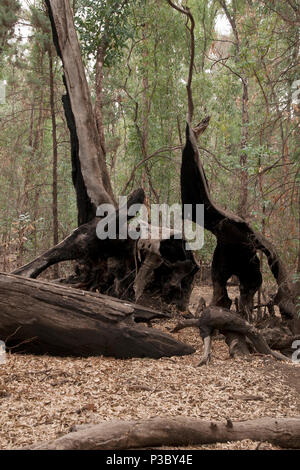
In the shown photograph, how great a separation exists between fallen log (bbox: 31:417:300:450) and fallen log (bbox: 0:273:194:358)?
186 cm

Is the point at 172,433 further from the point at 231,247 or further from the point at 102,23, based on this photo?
the point at 102,23

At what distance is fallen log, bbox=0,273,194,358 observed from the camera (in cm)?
458

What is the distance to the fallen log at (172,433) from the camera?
8.61 feet

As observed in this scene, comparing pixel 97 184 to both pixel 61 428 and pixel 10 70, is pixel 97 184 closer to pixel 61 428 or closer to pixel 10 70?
pixel 61 428

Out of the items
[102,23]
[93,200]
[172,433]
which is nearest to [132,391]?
[172,433]

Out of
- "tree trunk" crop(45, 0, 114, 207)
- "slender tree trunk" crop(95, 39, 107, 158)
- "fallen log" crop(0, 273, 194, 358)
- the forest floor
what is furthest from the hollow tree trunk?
the forest floor

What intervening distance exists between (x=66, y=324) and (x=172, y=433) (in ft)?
6.65

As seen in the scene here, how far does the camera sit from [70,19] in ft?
25.4

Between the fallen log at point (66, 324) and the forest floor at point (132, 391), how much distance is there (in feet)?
→ 0.41

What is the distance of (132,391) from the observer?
3.88m

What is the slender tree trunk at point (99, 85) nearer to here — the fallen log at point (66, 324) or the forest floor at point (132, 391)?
the fallen log at point (66, 324)

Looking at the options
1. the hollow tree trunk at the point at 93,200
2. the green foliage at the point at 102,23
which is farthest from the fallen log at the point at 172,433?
the green foliage at the point at 102,23

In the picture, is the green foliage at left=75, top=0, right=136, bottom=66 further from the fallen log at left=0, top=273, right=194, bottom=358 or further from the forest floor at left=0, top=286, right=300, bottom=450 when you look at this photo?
the forest floor at left=0, top=286, right=300, bottom=450

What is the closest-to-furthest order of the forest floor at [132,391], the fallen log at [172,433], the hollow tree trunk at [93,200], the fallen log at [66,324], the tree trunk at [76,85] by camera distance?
the fallen log at [172,433] < the forest floor at [132,391] < the fallen log at [66,324] < the hollow tree trunk at [93,200] < the tree trunk at [76,85]
